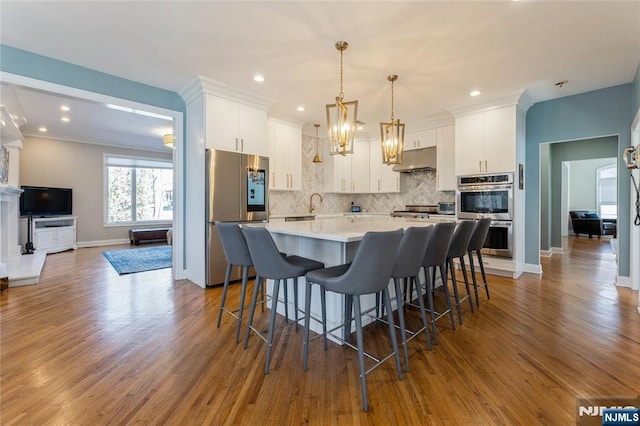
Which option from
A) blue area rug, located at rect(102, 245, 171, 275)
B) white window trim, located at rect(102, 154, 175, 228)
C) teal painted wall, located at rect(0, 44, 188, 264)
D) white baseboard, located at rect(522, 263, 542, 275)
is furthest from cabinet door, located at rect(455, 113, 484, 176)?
white window trim, located at rect(102, 154, 175, 228)

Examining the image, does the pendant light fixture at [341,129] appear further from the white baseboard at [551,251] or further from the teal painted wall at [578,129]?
the white baseboard at [551,251]

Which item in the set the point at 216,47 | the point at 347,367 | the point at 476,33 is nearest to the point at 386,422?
the point at 347,367

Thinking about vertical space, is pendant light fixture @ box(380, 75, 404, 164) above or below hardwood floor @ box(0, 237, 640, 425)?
above

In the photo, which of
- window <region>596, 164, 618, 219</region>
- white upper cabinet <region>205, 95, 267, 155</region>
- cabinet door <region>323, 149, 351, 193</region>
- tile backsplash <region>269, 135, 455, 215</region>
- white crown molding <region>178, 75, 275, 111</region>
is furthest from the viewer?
window <region>596, 164, 618, 219</region>

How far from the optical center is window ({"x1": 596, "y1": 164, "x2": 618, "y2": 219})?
31.2ft

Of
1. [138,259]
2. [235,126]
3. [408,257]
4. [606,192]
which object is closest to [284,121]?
[235,126]

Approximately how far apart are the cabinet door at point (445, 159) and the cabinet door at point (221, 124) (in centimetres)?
355

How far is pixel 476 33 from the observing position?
264 cm

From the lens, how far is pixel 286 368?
1.96m

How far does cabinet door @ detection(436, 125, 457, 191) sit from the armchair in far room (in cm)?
668

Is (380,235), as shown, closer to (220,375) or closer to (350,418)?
(350,418)

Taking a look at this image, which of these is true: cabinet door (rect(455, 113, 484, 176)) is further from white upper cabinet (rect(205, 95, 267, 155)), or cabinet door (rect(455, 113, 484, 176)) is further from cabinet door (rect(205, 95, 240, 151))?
cabinet door (rect(205, 95, 240, 151))

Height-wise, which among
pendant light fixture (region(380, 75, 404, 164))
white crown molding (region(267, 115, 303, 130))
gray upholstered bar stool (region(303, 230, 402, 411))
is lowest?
gray upholstered bar stool (region(303, 230, 402, 411))

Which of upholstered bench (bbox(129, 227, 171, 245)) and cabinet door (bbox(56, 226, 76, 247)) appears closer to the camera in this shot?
cabinet door (bbox(56, 226, 76, 247))
